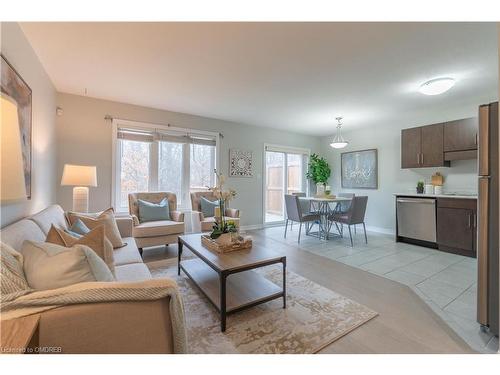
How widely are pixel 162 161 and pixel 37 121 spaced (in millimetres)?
1884

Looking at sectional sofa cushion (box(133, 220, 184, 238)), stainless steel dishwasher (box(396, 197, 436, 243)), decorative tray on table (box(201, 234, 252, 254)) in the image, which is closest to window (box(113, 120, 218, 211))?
sectional sofa cushion (box(133, 220, 184, 238))

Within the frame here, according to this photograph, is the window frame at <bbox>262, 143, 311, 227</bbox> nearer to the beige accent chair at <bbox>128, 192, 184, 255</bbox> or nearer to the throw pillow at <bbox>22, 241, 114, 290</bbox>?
the beige accent chair at <bbox>128, 192, 184, 255</bbox>

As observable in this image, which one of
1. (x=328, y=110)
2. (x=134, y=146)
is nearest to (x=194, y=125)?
(x=134, y=146)

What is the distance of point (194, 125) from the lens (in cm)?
440

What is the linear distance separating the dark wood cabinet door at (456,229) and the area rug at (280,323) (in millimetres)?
2539

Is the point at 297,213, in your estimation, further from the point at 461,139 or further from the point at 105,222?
the point at 105,222

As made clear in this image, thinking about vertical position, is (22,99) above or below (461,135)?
below

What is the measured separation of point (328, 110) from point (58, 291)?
425cm

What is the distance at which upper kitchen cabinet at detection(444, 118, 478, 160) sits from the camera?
3.34m

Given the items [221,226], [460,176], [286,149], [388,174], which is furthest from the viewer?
[286,149]

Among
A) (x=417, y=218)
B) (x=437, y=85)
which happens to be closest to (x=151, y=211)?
(x=437, y=85)

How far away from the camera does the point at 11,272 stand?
33.9 inches

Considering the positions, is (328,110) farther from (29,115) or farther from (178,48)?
(29,115)

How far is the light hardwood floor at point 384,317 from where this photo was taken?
1452 millimetres
